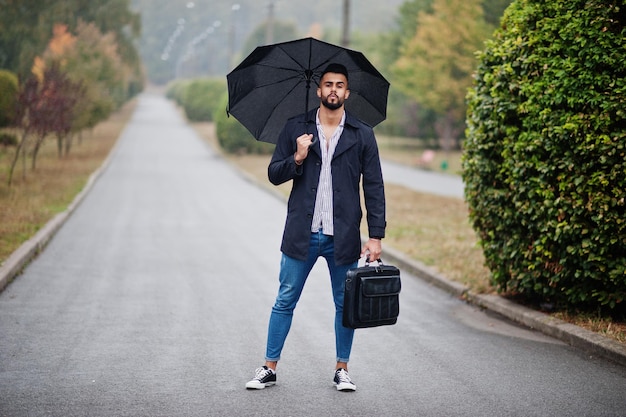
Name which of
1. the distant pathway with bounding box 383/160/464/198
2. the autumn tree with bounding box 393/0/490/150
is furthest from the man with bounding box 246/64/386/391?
the autumn tree with bounding box 393/0/490/150

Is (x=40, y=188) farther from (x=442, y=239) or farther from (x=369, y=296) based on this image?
Answer: (x=369, y=296)

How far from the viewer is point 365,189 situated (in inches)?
212

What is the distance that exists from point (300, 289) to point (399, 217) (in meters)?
10.8

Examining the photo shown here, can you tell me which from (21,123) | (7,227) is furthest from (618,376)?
(21,123)

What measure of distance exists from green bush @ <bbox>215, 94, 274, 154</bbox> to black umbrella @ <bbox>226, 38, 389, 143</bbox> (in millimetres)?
28321

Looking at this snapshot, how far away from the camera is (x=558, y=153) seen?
7227mm

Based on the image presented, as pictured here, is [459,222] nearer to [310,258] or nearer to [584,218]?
[584,218]

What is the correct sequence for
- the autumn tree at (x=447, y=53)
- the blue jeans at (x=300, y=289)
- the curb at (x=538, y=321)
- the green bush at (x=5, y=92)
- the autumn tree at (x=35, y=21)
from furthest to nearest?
the autumn tree at (x=447, y=53), the autumn tree at (x=35, y=21), the green bush at (x=5, y=92), the curb at (x=538, y=321), the blue jeans at (x=300, y=289)

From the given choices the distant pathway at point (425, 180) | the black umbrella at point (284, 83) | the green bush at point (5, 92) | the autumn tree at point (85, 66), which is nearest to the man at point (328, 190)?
the black umbrella at point (284, 83)

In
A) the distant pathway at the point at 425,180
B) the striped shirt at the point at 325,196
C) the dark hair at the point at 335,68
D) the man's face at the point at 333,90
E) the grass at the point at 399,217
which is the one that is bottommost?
the distant pathway at the point at 425,180

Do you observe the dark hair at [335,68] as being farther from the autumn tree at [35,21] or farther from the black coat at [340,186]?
the autumn tree at [35,21]

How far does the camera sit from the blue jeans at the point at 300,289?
5.32 m

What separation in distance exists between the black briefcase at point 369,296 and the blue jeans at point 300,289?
0.73ft

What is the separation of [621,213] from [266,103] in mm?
3091
